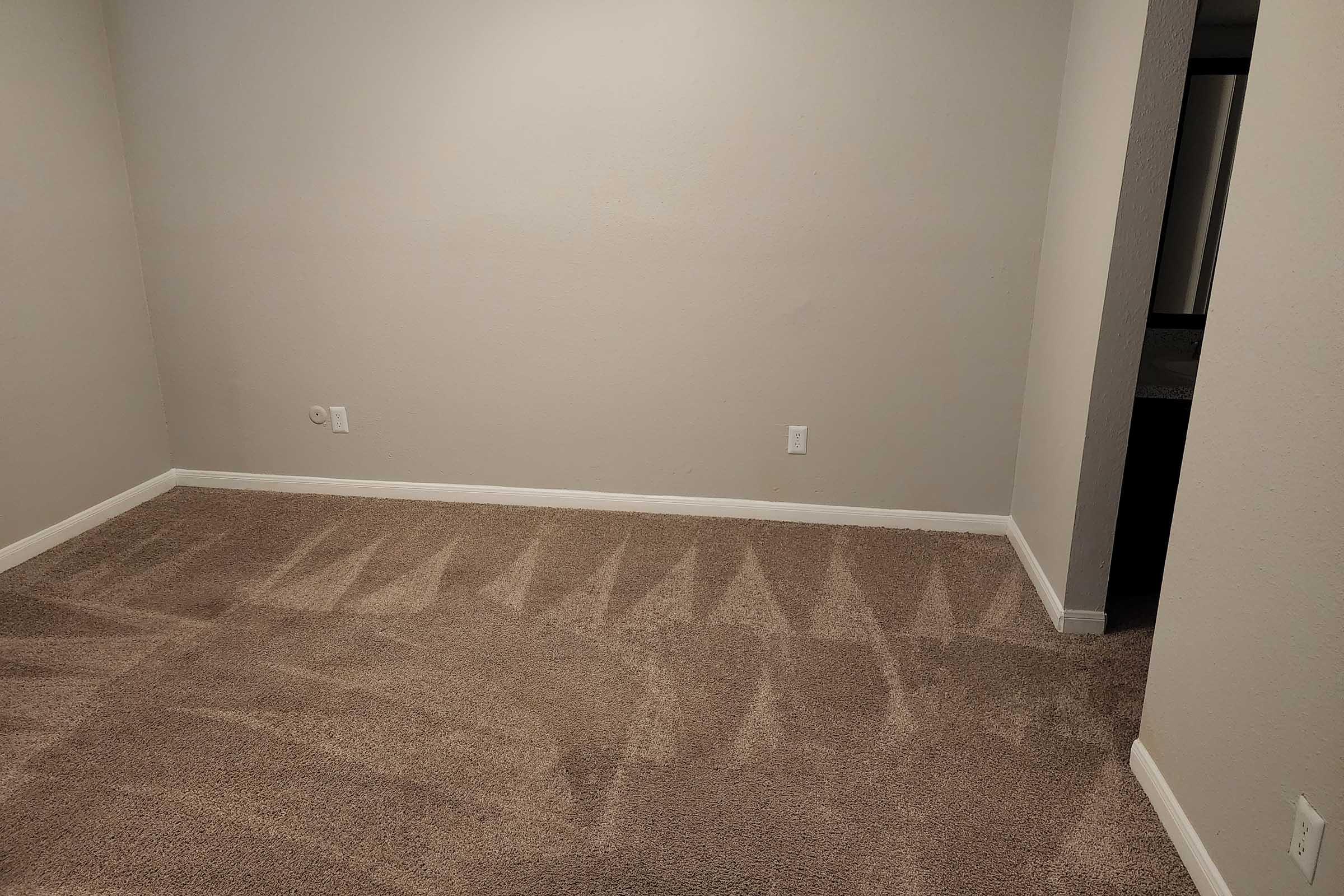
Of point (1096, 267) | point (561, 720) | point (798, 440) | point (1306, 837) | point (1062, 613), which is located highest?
point (1096, 267)

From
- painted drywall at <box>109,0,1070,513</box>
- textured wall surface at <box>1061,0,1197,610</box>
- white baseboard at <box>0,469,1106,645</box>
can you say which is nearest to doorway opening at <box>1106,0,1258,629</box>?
textured wall surface at <box>1061,0,1197,610</box>

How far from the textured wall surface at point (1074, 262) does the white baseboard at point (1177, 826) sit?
2.35ft

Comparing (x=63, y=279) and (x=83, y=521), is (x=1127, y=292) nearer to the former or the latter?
(x=63, y=279)

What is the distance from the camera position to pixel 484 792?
6.00 feet

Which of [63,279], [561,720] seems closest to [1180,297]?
[561,720]

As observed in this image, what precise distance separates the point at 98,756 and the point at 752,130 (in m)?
2.67

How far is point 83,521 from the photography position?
3.20 m

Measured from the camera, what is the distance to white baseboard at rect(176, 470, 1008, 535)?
323 cm

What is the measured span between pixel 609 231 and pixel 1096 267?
5.45 feet

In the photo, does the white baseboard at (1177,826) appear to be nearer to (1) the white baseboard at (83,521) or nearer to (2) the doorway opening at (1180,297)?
(2) the doorway opening at (1180,297)

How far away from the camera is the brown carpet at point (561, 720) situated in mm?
1641

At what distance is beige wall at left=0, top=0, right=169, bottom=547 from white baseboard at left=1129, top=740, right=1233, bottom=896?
11.9 ft

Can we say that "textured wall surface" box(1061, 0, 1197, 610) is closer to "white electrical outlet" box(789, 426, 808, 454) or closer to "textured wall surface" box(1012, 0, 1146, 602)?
"textured wall surface" box(1012, 0, 1146, 602)

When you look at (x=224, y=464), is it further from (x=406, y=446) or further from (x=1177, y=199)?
(x=1177, y=199)
